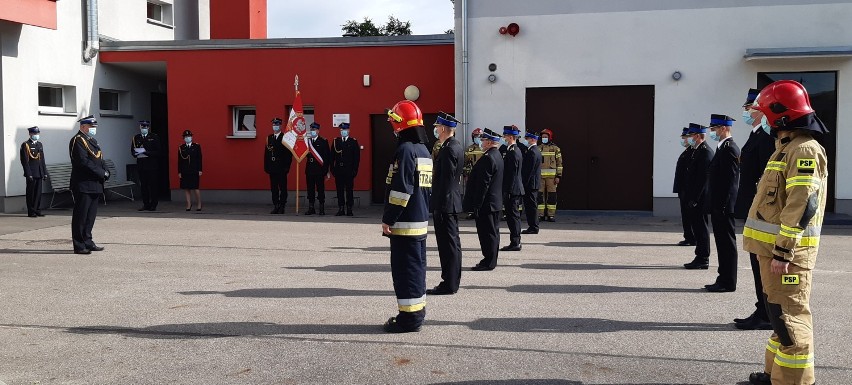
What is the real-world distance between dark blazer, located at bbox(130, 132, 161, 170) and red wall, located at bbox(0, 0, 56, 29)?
10.2 feet

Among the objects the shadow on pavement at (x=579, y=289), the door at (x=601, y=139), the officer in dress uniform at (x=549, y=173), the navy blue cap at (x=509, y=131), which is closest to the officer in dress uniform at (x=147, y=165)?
the door at (x=601, y=139)

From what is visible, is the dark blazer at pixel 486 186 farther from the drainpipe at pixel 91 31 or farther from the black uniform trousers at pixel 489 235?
the drainpipe at pixel 91 31

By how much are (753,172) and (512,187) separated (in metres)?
4.68

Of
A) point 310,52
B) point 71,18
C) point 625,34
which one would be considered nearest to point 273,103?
point 310,52

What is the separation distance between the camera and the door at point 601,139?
1738cm

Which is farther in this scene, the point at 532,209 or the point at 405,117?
the point at 532,209

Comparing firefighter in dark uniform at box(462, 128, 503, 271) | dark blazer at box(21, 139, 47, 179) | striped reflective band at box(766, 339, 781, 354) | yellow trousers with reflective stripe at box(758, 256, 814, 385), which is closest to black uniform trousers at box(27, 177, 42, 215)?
dark blazer at box(21, 139, 47, 179)

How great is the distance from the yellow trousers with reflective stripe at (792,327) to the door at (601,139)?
12915 mm

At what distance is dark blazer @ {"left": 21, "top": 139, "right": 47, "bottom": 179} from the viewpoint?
16375 millimetres

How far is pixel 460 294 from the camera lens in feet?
27.4

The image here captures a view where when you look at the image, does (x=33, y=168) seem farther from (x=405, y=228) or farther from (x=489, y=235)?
(x=405, y=228)

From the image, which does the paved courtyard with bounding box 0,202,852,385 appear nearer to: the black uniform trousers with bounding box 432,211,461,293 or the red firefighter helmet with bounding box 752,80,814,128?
the black uniform trousers with bounding box 432,211,461,293

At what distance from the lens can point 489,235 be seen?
32.2 ft

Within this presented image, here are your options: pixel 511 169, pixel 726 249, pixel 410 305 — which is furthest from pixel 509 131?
pixel 410 305
